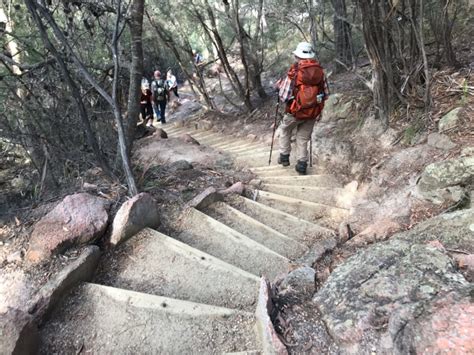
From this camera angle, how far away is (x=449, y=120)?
13.9 feet

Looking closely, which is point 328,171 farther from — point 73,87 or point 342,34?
point 342,34

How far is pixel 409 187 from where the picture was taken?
13.0 ft

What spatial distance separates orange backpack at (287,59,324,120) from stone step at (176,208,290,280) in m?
2.28

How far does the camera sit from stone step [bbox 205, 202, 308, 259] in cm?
366

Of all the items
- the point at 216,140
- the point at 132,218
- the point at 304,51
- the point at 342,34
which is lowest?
the point at 216,140

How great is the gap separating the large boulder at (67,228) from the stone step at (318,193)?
2.67 meters

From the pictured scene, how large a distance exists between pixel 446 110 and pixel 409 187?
126cm

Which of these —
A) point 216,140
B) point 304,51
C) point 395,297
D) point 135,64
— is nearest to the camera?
point 395,297

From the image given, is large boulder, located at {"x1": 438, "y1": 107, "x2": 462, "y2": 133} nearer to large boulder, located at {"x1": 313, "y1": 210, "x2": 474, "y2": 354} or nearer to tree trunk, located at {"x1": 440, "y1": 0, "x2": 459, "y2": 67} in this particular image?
tree trunk, located at {"x1": 440, "y1": 0, "x2": 459, "y2": 67}

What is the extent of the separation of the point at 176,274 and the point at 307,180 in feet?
10.1

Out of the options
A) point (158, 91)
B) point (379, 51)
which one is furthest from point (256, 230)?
point (158, 91)

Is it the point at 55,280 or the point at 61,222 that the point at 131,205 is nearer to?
the point at 61,222

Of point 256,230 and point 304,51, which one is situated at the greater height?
point 304,51

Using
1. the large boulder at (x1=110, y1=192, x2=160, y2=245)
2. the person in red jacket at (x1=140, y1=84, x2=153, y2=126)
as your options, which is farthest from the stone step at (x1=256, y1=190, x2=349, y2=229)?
the person in red jacket at (x1=140, y1=84, x2=153, y2=126)
